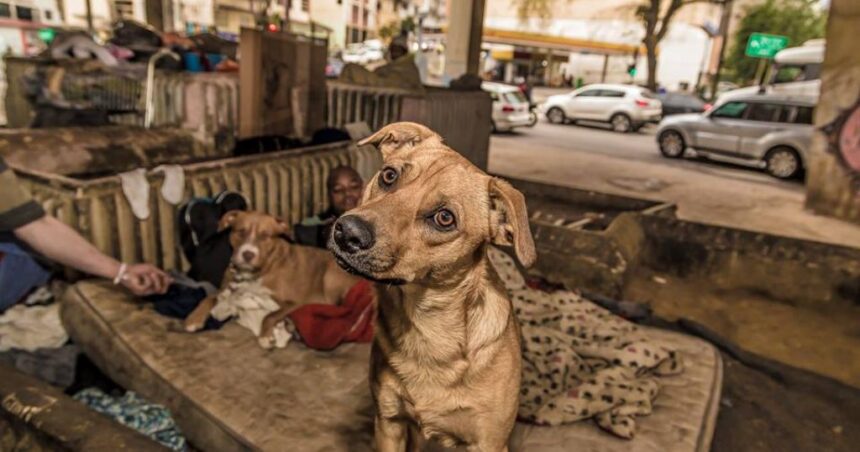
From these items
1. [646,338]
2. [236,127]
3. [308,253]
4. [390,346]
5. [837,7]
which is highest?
[837,7]

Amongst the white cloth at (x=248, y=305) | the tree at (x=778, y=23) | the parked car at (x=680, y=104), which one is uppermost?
the tree at (x=778, y=23)

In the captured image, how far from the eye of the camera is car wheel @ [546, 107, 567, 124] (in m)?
22.3

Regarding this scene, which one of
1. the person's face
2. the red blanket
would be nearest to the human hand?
the red blanket

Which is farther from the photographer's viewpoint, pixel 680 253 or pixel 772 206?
pixel 772 206

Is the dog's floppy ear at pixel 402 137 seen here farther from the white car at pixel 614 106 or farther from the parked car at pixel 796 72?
the white car at pixel 614 106

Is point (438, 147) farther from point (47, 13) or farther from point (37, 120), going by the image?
point (47, 13)

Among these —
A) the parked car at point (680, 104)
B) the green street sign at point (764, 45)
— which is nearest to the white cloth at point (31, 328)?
the parked car at point (680, 104)

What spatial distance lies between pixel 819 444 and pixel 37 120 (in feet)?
26.7

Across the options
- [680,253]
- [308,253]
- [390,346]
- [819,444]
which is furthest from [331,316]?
[680,253]

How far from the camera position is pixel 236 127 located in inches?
239

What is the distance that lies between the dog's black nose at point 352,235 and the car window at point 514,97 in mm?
16790

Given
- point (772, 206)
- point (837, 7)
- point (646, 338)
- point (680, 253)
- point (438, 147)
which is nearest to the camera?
point (438, 147)

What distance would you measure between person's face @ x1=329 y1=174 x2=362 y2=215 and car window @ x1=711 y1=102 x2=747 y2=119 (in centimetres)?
1300

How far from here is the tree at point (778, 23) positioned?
3597 centimetres
